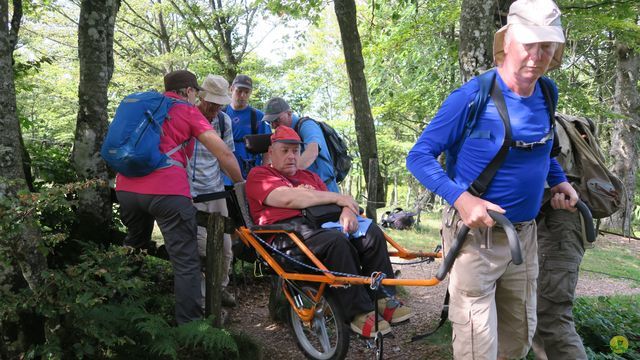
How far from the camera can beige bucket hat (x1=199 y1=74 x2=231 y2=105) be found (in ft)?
15.1

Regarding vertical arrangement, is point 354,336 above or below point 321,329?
below

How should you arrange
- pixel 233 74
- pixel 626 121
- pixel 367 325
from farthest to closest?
pixel 233 74
pixel 626 121
pixel 367 325

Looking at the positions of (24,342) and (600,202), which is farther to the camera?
(600,202)

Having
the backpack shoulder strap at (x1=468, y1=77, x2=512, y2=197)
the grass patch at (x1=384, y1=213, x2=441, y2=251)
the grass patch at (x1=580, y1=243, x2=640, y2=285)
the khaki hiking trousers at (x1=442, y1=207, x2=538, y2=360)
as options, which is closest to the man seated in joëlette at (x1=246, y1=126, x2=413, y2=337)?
the khaki hiking trousers at (x1=442, y1=207, x2=538, y2=360)

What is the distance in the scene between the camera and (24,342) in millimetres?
2953

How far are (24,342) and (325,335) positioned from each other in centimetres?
213

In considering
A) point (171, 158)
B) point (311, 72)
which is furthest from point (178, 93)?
point (311, 72)

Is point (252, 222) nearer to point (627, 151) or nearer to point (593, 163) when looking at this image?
point (593, 163)

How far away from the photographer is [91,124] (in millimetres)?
4762

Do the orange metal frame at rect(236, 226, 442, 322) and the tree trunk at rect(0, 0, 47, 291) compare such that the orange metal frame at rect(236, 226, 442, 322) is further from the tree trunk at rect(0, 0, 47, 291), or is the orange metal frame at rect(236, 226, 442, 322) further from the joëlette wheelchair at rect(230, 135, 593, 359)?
the tree trunk at rect(0, 0, 47, 291)

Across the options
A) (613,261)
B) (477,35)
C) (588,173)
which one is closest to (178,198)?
(477,35)

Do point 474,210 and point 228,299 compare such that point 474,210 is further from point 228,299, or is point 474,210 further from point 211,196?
point 228,299

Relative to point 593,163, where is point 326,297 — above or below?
below

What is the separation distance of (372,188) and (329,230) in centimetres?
349
